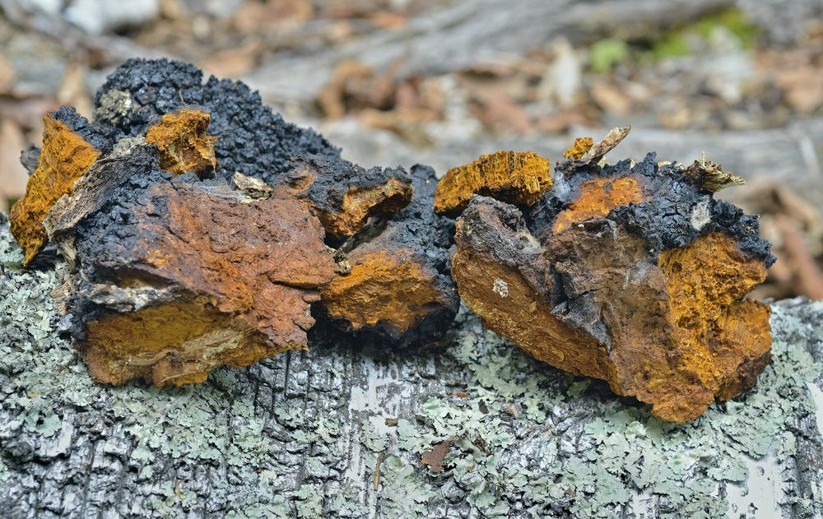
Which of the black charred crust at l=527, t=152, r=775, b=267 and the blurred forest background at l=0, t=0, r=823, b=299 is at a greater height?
the black charred crust at l=527, t=152, r=775, b=267

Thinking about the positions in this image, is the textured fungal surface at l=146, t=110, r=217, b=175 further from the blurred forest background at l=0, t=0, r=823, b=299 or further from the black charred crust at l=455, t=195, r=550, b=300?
the blurred forest background at l=0, t=0, r=823, b=299

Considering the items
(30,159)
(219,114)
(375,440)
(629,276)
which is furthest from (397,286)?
(30,159)

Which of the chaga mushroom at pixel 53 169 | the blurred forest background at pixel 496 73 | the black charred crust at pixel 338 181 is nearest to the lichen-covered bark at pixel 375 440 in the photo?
the chaga mushroom at pixel 53 169

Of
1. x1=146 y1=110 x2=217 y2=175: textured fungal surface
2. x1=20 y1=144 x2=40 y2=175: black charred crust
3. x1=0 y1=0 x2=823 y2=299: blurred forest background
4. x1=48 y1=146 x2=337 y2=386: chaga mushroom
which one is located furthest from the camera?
x1=0 y1=0 x2=823 y2=299: blurred forest background

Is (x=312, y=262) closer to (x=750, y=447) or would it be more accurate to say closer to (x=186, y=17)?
(x=750, y=447)

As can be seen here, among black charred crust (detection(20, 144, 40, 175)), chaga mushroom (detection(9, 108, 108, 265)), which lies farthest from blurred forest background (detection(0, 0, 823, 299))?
chaga mushroom (detection(9, 108, 108, 265))

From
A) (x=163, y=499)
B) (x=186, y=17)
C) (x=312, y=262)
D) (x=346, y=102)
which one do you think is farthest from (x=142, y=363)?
(x=186, y=17)

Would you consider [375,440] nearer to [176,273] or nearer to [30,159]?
[176,273]
